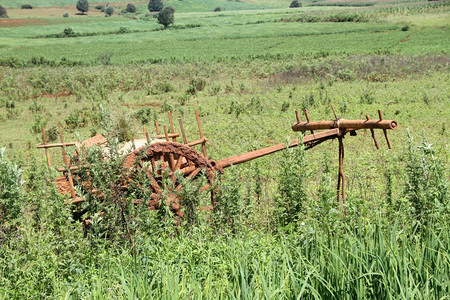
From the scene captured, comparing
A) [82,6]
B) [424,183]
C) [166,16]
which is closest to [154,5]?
[82,6]

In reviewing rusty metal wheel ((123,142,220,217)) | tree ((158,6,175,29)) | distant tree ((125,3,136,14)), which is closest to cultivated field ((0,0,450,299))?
rusty metal wheel ((123,142,220,217))

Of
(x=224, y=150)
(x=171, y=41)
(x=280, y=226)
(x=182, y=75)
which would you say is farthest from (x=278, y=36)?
(x=280, y=226)

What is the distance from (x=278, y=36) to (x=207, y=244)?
2321 inches

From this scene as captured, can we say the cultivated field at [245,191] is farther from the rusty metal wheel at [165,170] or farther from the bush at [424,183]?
the rusty metal wheel at [165,170]

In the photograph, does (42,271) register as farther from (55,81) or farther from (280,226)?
(55,81)

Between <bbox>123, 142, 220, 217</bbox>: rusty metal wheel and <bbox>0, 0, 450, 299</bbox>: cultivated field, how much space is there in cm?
15

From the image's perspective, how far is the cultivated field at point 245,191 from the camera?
3.76 m

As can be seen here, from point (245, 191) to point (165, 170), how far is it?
2.33m

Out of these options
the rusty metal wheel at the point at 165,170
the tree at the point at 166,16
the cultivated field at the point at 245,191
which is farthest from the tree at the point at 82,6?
the rusty metal wheel at the point at 165,170

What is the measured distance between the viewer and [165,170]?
5297 mm

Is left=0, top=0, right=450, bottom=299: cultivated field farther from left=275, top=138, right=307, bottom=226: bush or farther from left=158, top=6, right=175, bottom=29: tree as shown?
left=158, top=6, right=175, bottom=29: tree

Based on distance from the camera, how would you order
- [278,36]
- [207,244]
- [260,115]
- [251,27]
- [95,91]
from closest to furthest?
[207,244], [260,115], [95,91], [278,36], [251,27]

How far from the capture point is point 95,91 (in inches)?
930

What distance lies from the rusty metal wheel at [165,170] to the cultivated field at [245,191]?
0.15m
